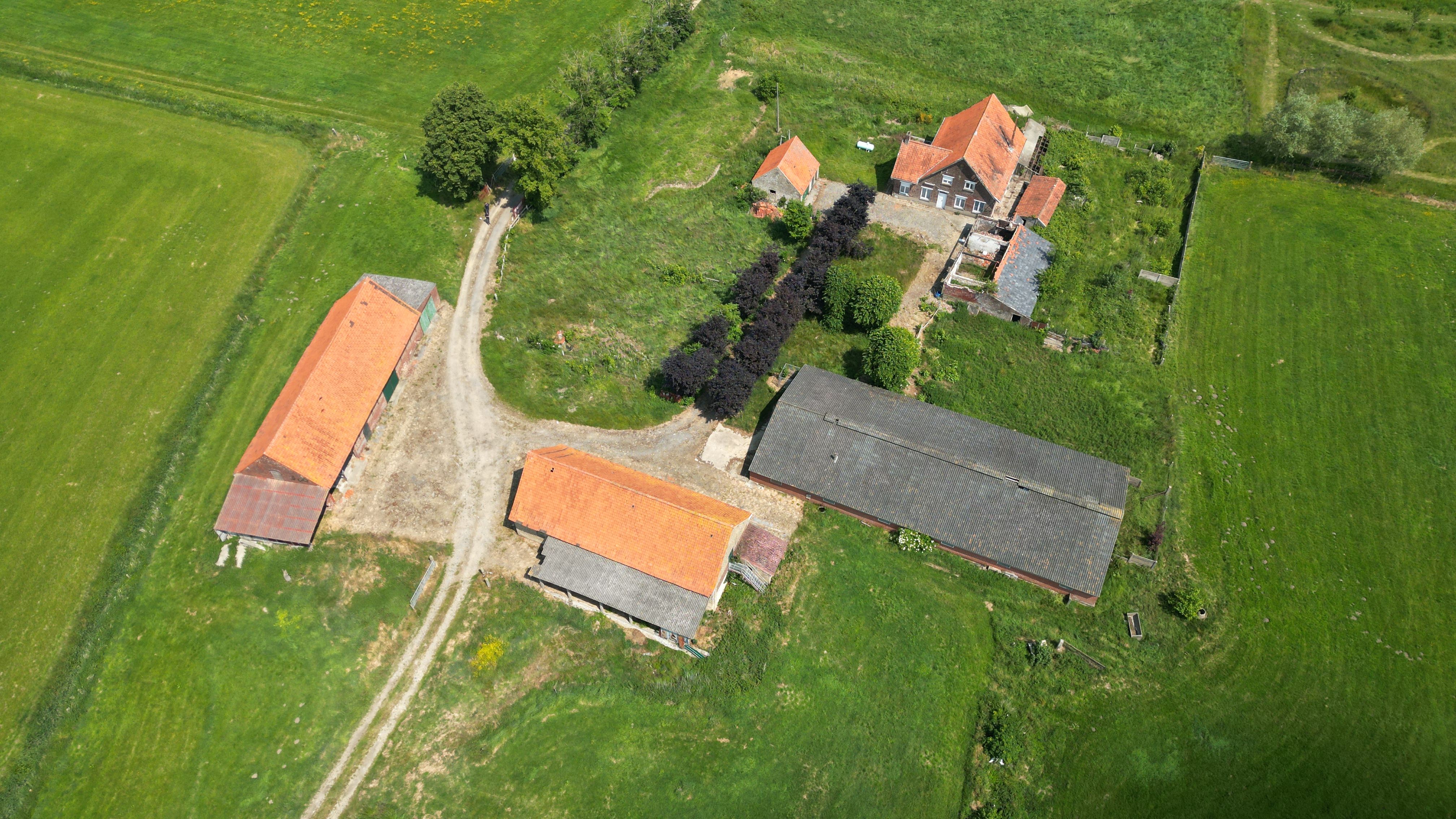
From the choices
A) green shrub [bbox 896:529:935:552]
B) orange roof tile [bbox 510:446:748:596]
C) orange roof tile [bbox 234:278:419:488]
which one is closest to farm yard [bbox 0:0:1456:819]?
green shrub [bbox 896:529:935:552]

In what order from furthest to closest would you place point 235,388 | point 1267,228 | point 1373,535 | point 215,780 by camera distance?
point 1267,228 → point 235,388 → point 1373,535 → point 215,780

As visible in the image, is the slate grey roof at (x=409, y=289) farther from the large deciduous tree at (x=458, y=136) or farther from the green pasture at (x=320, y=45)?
the green pasture at (x=320, y=45)

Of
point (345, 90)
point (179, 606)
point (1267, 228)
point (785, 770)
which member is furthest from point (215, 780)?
point (1267, 228)

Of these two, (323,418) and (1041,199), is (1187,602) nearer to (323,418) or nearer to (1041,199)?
(1041,199)

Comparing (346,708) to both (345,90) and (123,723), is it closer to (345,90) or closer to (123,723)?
(123,723)

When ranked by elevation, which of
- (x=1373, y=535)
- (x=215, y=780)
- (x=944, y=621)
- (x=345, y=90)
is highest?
(x=345, y=90)

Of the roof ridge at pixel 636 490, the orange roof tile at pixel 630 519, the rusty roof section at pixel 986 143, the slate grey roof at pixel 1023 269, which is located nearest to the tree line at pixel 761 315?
the roof ridge at pixel 636 490
